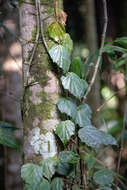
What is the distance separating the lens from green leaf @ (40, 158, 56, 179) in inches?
27.5

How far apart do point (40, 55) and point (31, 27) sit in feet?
0.38

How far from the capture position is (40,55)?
783 millimetres

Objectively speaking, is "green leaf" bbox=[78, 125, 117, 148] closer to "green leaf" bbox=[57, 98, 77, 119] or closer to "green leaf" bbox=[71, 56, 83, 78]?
"green leaf" bbox=[57, 98, 77, 119]

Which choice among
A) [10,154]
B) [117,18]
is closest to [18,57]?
[10,154]

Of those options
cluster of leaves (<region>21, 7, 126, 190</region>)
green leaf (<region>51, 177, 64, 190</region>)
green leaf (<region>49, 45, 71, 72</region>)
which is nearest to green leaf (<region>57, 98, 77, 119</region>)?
cluster of leaves (<region>21, 7, 126, 190</region>)

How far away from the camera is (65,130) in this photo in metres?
0.71

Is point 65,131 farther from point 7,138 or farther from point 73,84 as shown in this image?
point 7,138

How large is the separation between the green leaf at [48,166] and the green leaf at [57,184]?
22 mm

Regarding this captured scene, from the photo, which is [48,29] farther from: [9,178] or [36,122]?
[9,178]

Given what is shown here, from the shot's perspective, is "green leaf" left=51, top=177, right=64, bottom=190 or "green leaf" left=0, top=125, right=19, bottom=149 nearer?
"green leaf" left=51, top=177, right=64, bottom=190

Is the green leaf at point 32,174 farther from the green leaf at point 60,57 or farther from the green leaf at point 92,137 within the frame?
the green leaf at point 60,57

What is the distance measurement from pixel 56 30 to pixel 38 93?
24 centimetres

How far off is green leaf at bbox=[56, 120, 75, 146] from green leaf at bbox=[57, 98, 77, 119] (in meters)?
0.03

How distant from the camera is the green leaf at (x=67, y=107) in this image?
2.41ft
